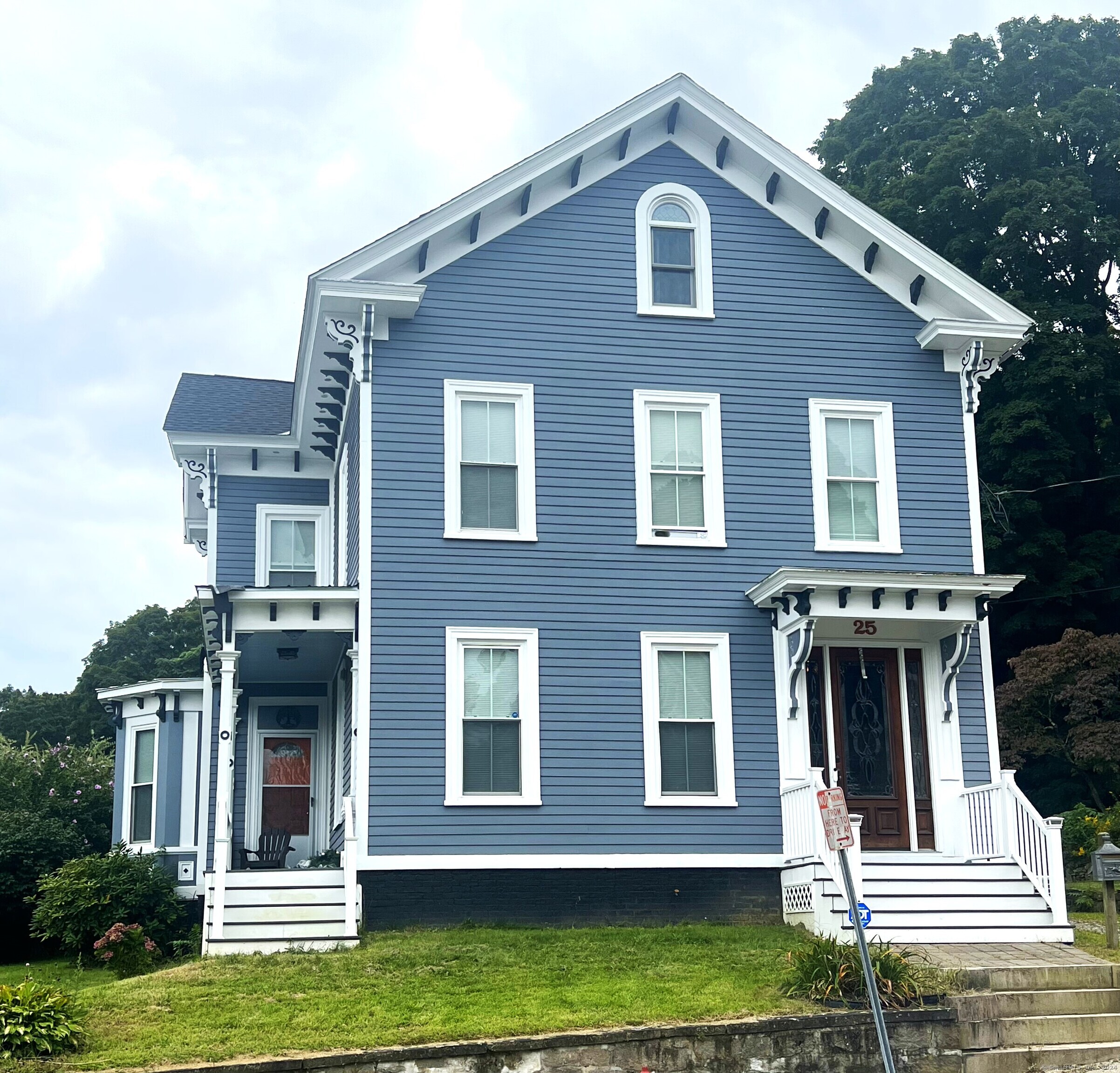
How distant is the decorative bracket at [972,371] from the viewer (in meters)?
18.3

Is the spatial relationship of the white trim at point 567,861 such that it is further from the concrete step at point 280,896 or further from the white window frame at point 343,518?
the white window frame at point 343,518

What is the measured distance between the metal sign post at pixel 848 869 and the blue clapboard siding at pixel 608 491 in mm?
5244

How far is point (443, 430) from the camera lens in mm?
16891

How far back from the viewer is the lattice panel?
15.4 metres

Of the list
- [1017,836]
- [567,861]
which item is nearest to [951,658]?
[1017,836]

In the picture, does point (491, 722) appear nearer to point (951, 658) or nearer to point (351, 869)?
point (351, 869)

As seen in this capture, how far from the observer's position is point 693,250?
18328 mm

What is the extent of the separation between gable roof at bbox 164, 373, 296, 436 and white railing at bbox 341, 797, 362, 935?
6846mm

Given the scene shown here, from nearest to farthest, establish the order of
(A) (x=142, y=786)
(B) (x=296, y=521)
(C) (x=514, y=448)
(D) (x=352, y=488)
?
(C) (x=514, y=448) → (D) (x=352, y=488) → (A) (x=142, y=786) → (B) (x=296, y=521)

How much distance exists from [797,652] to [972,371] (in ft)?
14.9

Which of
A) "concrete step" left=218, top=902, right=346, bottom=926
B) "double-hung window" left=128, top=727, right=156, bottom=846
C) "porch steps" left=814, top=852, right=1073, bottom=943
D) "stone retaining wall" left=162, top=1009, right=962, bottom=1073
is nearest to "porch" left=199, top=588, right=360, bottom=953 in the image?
"concrete step" left=218, top=902, right=346, bottom=926

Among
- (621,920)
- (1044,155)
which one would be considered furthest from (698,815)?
(1044,155)

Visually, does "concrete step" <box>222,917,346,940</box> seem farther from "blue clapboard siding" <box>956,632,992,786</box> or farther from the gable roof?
the gable roof

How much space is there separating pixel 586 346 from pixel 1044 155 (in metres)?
19.2
